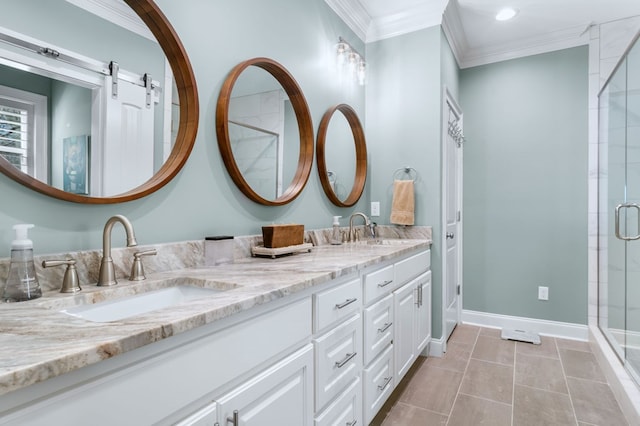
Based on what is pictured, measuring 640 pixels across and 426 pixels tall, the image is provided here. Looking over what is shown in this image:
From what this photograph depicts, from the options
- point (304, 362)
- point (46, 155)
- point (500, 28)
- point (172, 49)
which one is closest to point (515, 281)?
point (500, 28)

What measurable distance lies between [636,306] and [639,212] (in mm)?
611

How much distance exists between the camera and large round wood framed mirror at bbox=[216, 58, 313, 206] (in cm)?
158

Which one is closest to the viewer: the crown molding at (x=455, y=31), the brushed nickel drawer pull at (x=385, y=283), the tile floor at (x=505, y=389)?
the brushed nickel drawer pull at (x=385, y=283)

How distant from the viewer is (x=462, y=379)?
2.26m

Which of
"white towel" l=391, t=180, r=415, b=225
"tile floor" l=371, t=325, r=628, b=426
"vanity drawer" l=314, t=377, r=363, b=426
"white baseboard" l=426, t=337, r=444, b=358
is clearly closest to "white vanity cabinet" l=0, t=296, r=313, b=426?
"vanity drawer" l=314, t=377, r=363, b=426

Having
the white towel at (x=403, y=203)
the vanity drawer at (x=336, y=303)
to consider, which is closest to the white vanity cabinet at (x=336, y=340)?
the vanity drawer at (x=336, y=303)

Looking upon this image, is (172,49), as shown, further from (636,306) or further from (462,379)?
(636,306)

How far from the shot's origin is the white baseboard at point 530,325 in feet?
9.77

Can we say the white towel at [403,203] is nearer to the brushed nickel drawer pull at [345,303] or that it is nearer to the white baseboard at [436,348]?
the white baseboard at [436,348]

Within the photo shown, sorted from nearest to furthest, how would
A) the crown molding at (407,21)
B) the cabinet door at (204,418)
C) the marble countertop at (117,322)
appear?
the marble countertop at (117,322) < the cabinet door at (204,418) < the crown molding at (407,21)

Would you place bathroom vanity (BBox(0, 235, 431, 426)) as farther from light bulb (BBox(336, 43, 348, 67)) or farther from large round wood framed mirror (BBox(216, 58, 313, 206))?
light bulb (BBox(336, 43, 348, 67))

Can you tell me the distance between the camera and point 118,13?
116cm

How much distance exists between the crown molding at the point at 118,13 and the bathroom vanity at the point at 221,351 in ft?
2.76

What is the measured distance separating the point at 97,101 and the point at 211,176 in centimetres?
50
